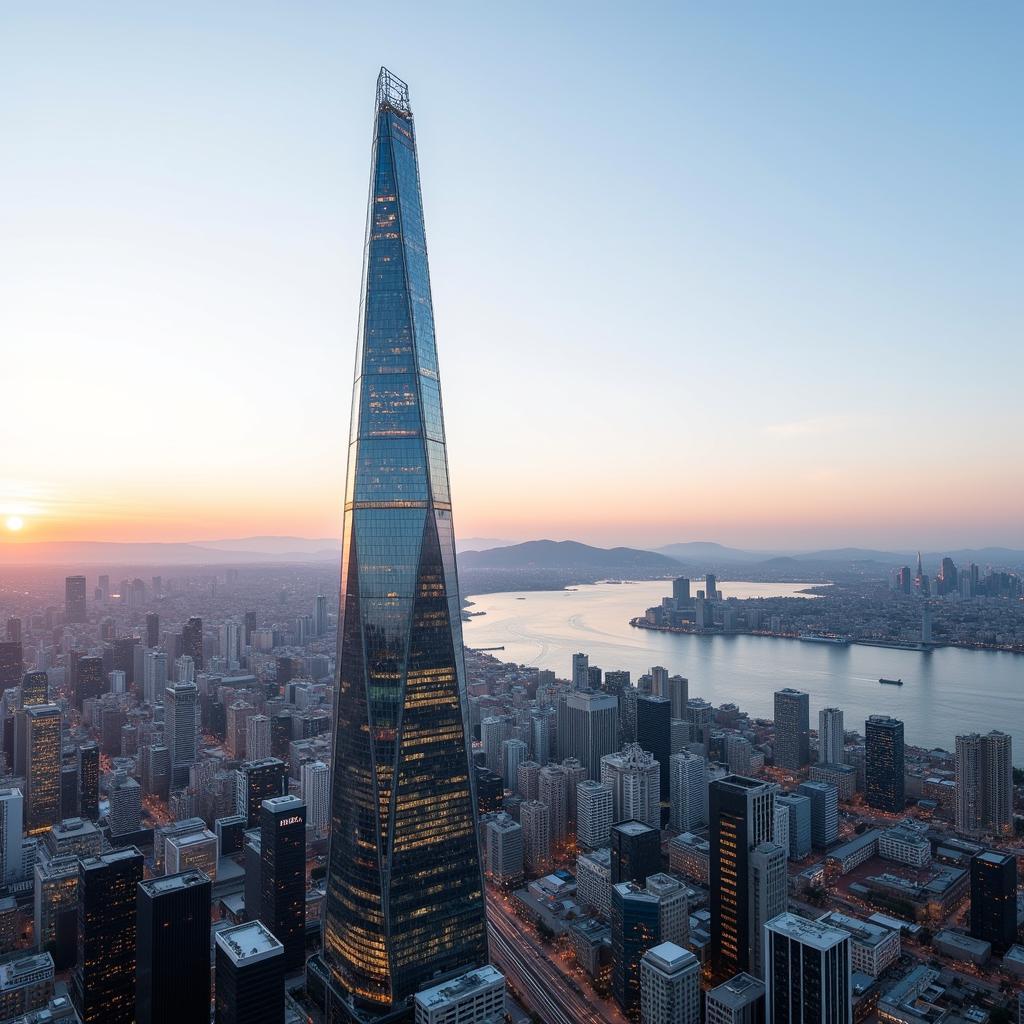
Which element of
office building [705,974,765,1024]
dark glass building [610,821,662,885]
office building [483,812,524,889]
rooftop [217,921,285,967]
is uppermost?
rooftop [217,921,285,967]

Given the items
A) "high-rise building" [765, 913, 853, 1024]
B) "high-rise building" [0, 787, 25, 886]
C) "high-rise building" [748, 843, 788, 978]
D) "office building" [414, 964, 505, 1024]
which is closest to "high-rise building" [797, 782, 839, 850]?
"high-rise building" [748, 843, 788, 978]

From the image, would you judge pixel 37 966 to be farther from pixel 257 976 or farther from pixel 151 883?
pixel 257 976

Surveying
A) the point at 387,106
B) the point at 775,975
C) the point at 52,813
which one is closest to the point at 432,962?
the point at 775,975

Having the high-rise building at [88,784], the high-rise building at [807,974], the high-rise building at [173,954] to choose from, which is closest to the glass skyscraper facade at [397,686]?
the high-rise building at [173,954]

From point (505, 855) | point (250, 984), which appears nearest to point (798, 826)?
point (505, 855)

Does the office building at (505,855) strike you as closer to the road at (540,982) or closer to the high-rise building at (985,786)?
the road at (540,982)

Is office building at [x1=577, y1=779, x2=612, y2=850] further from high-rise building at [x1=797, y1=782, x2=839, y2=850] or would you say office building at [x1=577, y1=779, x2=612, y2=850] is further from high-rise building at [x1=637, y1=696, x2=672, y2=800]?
high-rise building at [x1=637, y1=696, x2=672, y2=800]

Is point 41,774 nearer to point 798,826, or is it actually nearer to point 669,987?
point 669,987
